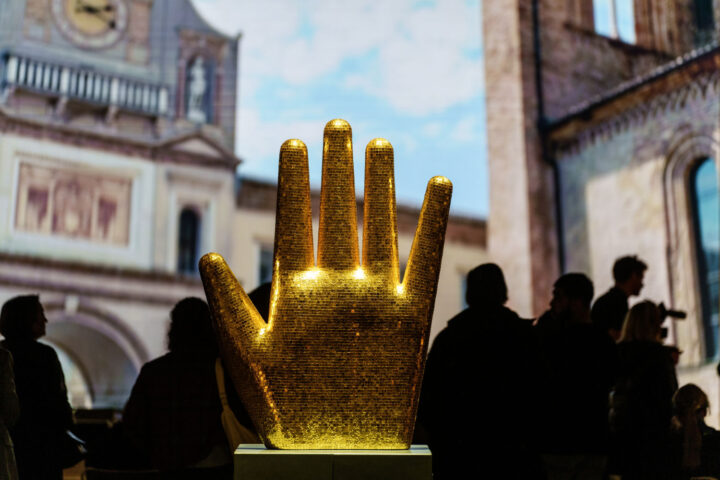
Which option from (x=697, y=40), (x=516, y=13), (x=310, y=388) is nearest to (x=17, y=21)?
(x=516, y=13)

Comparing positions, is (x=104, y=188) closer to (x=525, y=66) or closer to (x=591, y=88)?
(x=525, y=66)

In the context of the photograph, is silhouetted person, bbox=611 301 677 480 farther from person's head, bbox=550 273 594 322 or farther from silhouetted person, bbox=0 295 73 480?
silhouetted person, bbox=0 295 73 480

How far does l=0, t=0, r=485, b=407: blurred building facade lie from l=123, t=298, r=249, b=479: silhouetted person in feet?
36.4

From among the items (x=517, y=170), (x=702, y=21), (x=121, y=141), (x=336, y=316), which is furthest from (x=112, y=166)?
(x=336, y=316)

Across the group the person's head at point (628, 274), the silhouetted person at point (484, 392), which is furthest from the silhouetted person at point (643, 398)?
the silhouetted person at point (484, 392)

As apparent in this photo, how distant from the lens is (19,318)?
13.1 feet

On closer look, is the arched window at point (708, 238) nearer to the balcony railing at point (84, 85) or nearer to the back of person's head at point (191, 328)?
the balcony railing at point (84, 85)

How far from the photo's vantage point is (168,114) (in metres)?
15.7

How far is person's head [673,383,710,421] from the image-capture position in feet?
14.3

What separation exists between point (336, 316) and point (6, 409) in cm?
206

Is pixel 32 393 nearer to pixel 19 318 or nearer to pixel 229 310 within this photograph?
pixel 19 318

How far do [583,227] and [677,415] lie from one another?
1011 cm

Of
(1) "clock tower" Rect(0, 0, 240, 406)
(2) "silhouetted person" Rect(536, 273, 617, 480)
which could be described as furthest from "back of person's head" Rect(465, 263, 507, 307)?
(1) "clock tower" Rect(0, 0, 240, 406)

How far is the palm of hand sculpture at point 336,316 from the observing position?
226 cm
